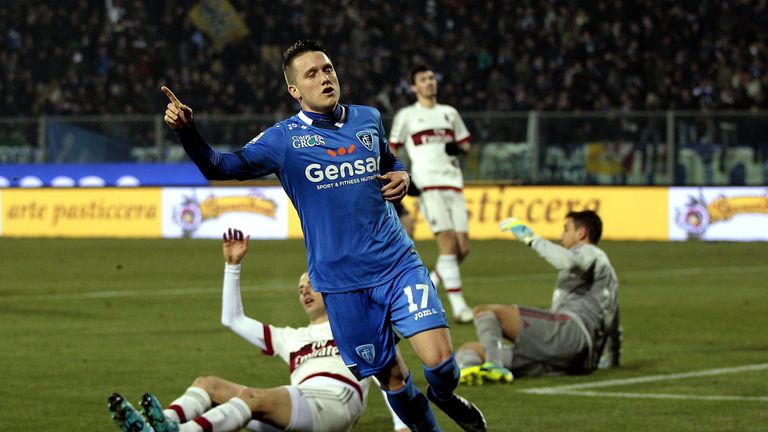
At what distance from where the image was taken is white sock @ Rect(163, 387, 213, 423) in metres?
7.16

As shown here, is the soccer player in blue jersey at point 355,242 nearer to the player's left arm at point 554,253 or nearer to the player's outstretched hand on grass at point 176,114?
the player's outstretched hand on grass at point 176,114

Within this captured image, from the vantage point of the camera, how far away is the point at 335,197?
6.89 meters

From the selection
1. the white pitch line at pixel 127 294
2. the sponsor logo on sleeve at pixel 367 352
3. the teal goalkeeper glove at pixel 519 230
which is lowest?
the white pitch line at pixel 127 294

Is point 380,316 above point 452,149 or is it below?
below

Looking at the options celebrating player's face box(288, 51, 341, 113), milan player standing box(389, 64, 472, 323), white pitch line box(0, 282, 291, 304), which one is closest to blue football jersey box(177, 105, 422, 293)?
celebrating player's face box(288, 51, 341, 113)

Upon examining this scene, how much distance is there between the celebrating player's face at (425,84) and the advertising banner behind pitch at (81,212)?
14.0 m

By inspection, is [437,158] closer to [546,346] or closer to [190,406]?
[546,346]

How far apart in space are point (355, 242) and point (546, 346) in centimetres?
378

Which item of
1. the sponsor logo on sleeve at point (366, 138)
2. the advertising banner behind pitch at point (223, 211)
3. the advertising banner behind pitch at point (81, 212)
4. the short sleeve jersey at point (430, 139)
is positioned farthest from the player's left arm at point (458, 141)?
the advertising banner behind pitch at point (81, 212)

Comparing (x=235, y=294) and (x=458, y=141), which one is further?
(x=458, y=141)

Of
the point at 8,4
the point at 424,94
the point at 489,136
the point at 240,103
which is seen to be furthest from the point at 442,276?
the point at 8,4

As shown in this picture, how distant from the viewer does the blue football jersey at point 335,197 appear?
6.90 metres

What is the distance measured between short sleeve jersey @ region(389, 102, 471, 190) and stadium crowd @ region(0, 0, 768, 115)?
1639cm

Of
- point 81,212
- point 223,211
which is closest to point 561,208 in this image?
point 223,211
